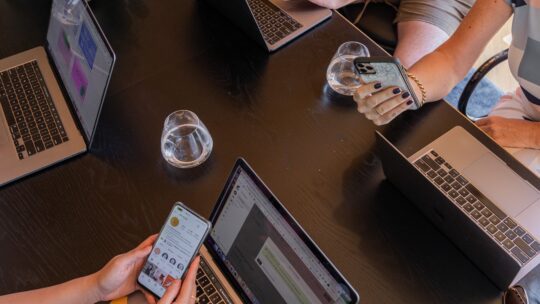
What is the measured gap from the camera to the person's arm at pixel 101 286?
34.3 inches

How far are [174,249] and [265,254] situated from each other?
0.17 meters

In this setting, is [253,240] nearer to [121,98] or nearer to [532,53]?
[121,98]

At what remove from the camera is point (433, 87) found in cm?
113

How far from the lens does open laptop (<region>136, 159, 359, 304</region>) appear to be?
70cm

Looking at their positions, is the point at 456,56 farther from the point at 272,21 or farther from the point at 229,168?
the point at 229,168

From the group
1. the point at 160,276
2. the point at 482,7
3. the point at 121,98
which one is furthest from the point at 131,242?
the point at 482,7

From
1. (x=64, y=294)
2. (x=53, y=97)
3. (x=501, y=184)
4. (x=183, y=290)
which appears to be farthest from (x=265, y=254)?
(x=53, y=97)

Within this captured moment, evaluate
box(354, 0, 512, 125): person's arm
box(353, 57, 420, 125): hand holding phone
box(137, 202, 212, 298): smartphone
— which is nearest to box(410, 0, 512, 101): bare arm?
box(354, 0, 512, 125): person's arm

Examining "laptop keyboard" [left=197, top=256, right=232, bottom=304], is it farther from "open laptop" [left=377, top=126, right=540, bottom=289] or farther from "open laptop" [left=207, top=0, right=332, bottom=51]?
"open laptop" [left=207, top=0, right=332, bottom=51]

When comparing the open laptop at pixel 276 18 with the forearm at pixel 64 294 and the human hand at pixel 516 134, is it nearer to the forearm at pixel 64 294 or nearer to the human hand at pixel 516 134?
the human hand at pixel 516 134

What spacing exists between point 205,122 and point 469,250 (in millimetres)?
613

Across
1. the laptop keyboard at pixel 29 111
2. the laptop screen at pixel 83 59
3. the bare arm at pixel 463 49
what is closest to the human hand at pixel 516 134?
the bare arm at pixel 463 49

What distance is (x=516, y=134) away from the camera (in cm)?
121

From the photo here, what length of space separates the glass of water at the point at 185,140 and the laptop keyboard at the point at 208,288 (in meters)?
0.24
